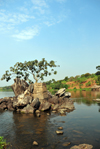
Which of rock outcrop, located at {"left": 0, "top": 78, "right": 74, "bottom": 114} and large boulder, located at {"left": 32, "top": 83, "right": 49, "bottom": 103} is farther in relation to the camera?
large boulder, located at {"left": 32, "top": 83, "right": 49, "bottom": 103}

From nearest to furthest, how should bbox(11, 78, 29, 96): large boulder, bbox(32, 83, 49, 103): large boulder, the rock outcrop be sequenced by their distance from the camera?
the rock outcrop
bbox(32, 83, 49, 103): large boulder
bbox(11, 78, 29, 96): large boulder

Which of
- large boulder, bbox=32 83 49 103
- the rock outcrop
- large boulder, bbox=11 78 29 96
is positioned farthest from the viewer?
large boulder, bbox=11 78 29 96

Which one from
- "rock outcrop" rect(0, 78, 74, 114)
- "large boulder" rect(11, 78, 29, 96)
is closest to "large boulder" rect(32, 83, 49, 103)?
"rock outcrop" rect(0, 78, 74, 114)

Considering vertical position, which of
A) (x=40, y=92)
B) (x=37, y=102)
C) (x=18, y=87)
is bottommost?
(x=37, y=102)

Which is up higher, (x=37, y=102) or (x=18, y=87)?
(x=18, y=87)

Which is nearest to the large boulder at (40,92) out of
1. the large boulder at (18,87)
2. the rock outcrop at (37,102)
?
the rock outcrop at (37,102)

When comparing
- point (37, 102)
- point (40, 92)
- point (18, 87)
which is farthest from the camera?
point (18, 87)

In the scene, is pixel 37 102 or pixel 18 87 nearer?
pixel 37 102

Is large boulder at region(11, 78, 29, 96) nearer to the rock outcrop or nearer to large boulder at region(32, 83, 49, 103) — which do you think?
the rock outcrop

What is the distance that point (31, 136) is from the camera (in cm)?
1187

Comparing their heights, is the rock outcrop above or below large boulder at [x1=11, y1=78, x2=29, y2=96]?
below

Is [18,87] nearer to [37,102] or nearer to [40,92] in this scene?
[40,92]

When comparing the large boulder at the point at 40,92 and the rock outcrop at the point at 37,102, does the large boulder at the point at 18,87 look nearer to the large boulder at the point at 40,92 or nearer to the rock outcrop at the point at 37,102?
the rock outcrop at the point at 37,102

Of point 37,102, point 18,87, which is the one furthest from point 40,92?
point 18,87
